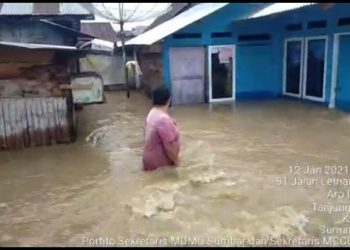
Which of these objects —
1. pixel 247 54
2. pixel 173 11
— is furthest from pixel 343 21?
pixel 173 11

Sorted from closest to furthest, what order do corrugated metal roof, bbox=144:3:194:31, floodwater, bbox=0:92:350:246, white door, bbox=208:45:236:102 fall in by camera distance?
floodwater, bbox=0:92:350:246 → white door, bbox=208:45:236:102 → corrugated metal roof, bbox=144:3:194:31

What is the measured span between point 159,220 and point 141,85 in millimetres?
15355

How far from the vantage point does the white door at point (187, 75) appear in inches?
537

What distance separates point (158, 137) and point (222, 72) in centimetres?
945

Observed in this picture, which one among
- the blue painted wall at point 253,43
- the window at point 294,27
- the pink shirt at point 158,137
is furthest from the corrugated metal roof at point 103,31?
the pink shirt at point 158,137

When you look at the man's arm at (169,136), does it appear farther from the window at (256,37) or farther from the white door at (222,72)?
the window at (256,37)

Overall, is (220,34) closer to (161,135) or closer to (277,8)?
(277,8)

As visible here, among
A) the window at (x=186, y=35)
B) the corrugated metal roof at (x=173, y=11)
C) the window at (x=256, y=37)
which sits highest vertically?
the corrugated metal roof at (x=173, y=11)

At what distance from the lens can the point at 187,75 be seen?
13.8m

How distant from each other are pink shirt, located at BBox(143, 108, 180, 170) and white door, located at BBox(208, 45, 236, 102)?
895 centimetres

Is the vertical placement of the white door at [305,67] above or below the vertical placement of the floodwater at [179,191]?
above

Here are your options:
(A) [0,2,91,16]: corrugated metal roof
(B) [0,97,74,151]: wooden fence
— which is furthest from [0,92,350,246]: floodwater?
Result: (A) [0,2,91,16]: corrugated metal roof

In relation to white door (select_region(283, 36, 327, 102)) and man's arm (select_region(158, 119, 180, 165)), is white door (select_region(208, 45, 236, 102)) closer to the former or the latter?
white door (select_region(283, 36, 327, 102))

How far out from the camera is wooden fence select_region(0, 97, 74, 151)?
7891 mm
